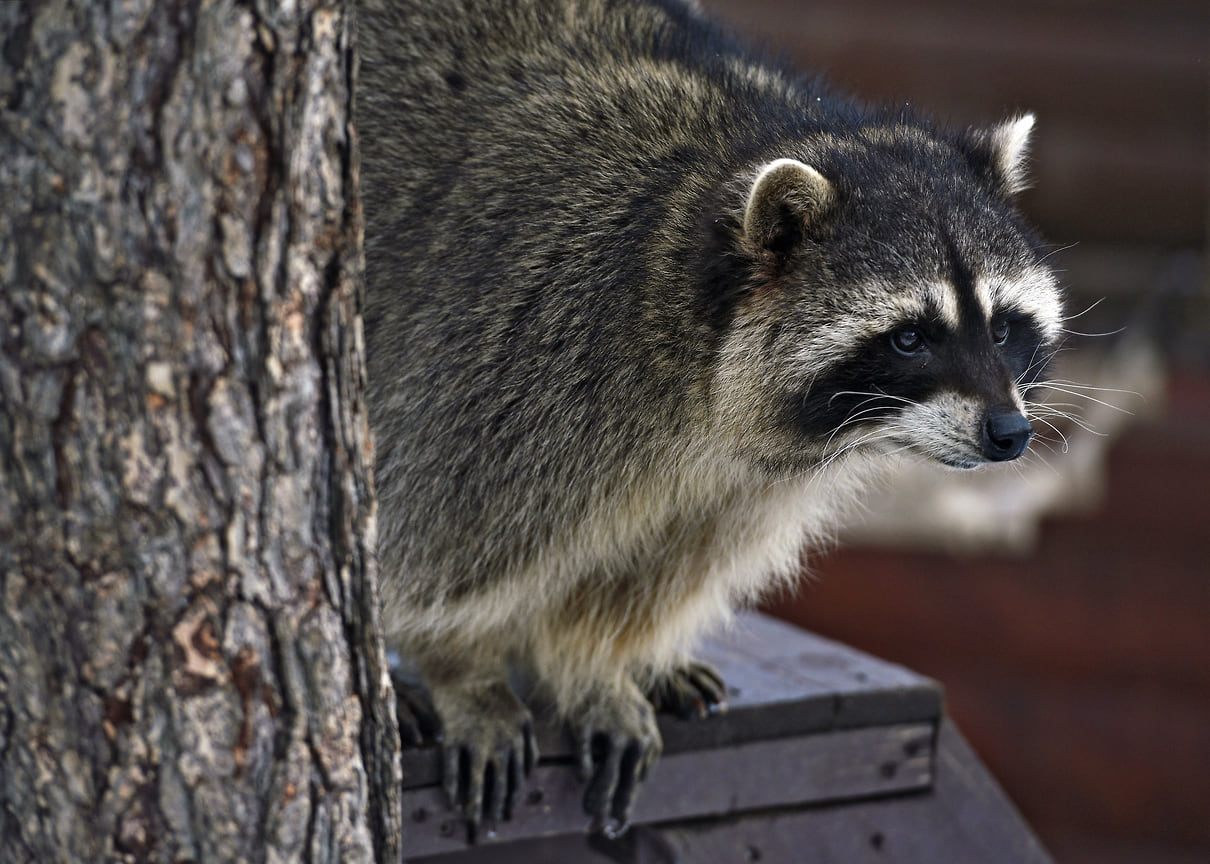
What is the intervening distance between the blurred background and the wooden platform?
7.25ft

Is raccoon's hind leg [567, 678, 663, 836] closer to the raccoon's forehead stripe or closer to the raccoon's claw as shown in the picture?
the raccoon's claw

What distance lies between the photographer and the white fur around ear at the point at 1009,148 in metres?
2.77

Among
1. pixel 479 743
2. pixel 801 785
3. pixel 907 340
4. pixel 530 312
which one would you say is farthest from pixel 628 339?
pixel 801 785

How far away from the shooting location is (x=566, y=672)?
9.71ft

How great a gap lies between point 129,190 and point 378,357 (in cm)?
138

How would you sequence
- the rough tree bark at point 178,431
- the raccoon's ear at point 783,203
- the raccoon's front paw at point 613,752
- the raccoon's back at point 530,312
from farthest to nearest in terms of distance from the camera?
the raccoon's front paw at point 613,752 < the raccoon's back at point 530,312 < the raccoon's ear at point 783,203 < the rough tree bark at point 178,431

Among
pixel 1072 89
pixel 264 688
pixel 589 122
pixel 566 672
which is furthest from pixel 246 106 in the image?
pixel 1072 89

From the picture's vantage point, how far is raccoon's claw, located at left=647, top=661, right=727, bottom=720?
10.2ft

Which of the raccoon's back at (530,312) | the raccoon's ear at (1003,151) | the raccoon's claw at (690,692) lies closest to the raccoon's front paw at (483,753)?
the raccoon's back at (530,312)

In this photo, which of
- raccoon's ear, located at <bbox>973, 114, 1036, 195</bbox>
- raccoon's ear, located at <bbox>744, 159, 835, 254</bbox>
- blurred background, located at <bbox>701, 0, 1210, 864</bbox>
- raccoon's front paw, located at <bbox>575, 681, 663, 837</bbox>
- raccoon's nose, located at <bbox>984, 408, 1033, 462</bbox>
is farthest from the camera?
blurred background, located at <bbox>701, 0, 1210, 864</bbox>

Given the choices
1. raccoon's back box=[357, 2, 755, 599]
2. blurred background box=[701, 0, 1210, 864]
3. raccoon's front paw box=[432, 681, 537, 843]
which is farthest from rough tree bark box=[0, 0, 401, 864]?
blurred background box=[701, 0, 1210, 864]

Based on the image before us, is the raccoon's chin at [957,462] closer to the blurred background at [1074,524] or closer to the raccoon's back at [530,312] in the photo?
the raccoon's back at [530,312]

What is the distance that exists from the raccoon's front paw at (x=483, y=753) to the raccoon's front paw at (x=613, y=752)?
136 mm

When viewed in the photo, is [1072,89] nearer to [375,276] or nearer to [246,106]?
[375,276]
